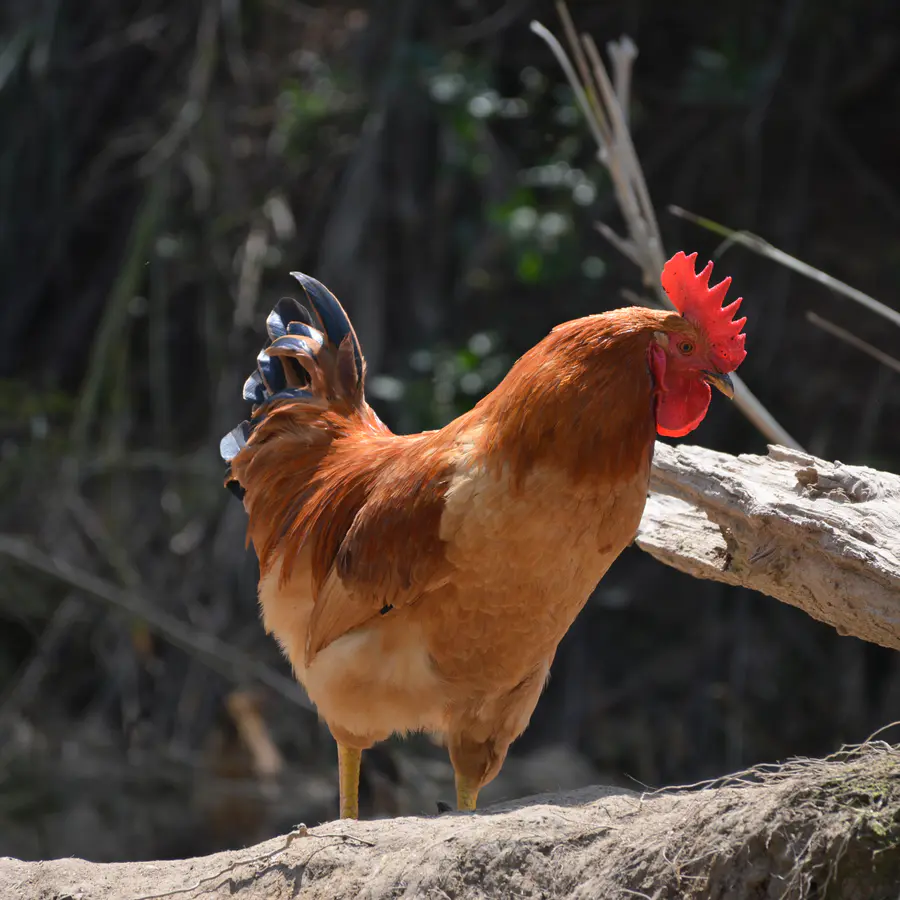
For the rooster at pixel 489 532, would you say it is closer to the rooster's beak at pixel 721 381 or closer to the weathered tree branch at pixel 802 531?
the rooster's beak at pixel 721 381

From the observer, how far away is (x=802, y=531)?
9.63 ft

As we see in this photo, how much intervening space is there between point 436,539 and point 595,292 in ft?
10.7

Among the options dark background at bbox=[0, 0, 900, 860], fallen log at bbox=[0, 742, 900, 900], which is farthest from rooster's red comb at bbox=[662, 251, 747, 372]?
dark background at bbox=[0, 0, 900, 860]

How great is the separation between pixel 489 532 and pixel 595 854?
3.11ft

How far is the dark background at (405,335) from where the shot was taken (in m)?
6.19

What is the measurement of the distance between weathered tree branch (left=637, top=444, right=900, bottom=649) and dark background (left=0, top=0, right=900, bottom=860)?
9.15 ft

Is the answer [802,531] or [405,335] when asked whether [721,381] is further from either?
[405,335]

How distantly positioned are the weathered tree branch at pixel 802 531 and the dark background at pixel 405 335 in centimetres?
279

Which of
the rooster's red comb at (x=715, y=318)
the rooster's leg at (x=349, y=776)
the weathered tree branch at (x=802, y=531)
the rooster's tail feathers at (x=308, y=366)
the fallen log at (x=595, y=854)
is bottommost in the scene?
the rooster's leg at (x=349, y=776)

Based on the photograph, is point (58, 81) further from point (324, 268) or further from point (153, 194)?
point (324, 268)

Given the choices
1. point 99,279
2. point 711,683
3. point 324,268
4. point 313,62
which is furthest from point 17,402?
point 711,683

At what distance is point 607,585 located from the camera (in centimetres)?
631

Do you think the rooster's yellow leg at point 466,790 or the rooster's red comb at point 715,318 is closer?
the rooster's red comb at point 715,318

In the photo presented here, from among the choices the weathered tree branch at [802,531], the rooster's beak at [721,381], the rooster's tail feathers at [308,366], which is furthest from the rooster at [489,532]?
the rooster's tail feathers at [308,366]
